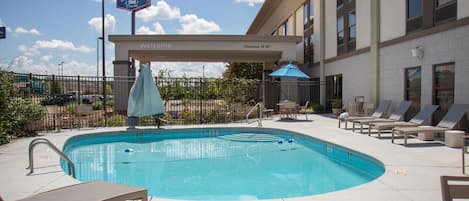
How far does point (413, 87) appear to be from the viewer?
12.6m

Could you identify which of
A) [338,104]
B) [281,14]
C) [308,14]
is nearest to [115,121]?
[338,104]

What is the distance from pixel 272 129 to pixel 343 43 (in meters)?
8.48

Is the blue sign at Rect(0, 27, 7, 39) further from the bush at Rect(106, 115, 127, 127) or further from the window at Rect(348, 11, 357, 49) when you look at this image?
the window at Rect(348, 11, 357, 49)

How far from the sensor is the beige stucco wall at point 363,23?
15.6 m

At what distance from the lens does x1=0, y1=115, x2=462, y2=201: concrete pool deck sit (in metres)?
4.62

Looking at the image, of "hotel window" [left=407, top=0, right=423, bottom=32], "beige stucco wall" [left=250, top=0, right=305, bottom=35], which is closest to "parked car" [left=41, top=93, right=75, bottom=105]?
"hotel window" [left=407, top=0, right=423, bottom=32]

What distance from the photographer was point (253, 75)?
35188 millimetres

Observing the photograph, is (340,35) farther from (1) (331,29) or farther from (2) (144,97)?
(2) (144,97)

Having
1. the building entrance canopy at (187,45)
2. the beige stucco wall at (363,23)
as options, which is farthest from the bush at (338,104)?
the building entrance canopy at (187,45)

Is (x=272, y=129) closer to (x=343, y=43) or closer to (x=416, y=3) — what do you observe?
(x=416, y=3)

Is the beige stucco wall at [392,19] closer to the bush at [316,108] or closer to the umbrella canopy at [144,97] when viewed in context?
the bush at [316,108]

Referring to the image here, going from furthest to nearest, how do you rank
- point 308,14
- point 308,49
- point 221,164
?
point 308,49 < point 308,14 < point 221,164

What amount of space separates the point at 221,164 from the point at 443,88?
311 inches

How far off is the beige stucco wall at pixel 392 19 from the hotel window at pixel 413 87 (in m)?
1.58
